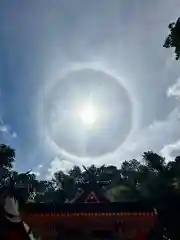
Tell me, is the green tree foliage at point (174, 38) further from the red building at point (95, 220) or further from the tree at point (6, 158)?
the tree at point (6, 158)

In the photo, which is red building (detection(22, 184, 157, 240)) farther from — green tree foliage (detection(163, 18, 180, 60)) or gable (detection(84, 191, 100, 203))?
gable (detection(84, 191, 100, 203))

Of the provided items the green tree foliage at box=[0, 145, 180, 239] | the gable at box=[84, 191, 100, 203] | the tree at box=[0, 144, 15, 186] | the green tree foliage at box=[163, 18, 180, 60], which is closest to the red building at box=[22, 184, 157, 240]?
the green tree foliage at box=[0, 145, 180, 239]

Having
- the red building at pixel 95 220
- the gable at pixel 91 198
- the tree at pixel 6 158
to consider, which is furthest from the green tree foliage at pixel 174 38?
the tree at pixel 6 158

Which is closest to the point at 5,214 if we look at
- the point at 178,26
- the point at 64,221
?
the point at 64,221

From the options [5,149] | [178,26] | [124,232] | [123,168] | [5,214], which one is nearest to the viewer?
[5,214]

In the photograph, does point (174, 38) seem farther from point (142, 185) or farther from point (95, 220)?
point (142, 185)

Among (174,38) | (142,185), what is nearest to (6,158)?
(142,185)

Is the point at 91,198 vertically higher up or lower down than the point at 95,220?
higher up

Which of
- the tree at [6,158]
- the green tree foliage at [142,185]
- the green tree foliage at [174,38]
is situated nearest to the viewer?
the green tree foliage at [174,38]

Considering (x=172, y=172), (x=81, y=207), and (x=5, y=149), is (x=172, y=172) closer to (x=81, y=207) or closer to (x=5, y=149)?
(x=5, y=149)
